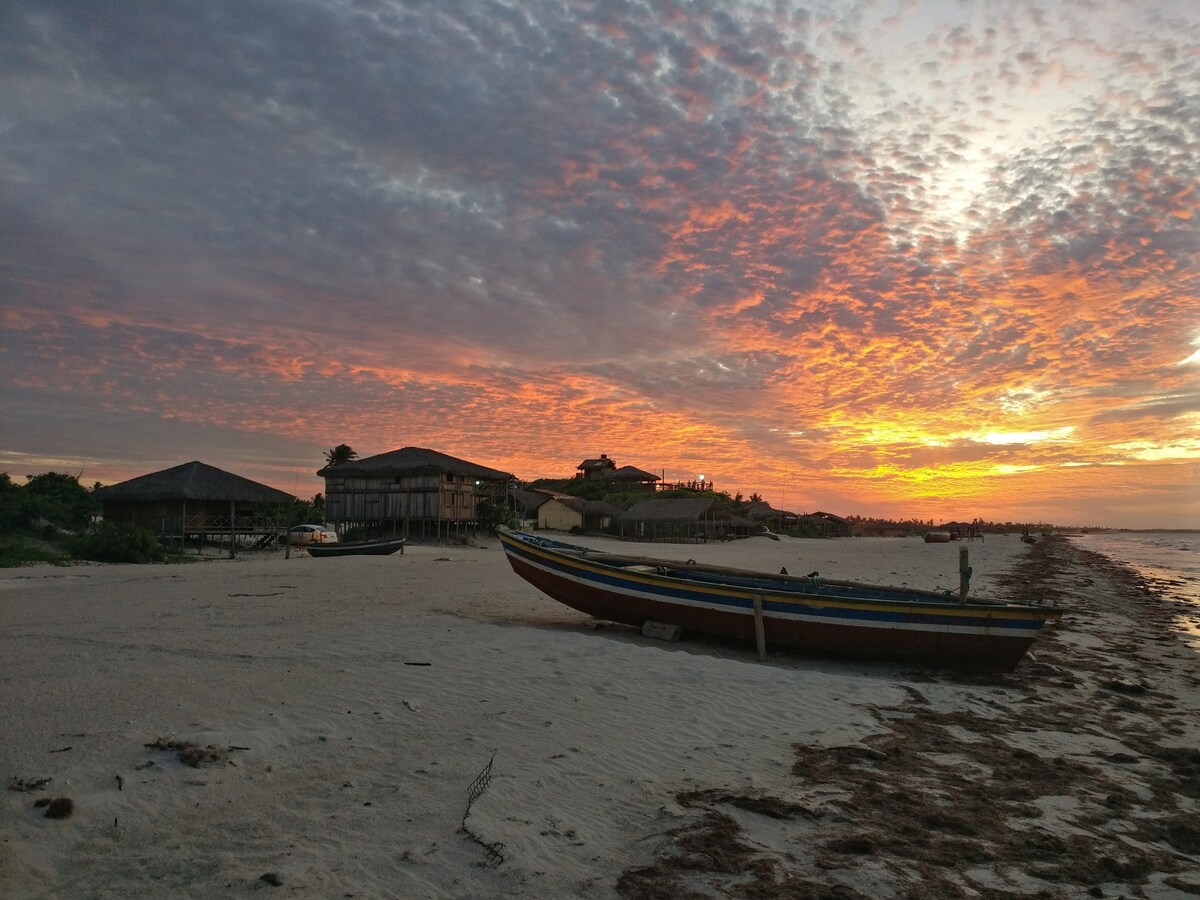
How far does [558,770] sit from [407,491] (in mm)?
37093

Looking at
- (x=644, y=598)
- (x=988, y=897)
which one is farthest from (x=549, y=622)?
(x=988, y=897)

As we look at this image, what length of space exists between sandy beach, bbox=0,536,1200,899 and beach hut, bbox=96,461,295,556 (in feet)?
76.8

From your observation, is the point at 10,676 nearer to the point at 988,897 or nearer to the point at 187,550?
the point at 988,897

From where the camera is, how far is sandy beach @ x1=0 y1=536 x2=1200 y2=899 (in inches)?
158

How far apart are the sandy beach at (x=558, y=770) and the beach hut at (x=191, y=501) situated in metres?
23.4

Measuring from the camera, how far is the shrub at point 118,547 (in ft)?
85.7

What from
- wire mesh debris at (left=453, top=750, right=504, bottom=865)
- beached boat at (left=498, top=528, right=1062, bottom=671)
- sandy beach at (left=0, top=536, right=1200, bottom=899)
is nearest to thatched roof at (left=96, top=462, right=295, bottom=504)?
sandy beach at (left=0, top=536, right=1200, bottom=899)

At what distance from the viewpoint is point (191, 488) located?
1276 inches

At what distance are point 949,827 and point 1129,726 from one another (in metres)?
4.75

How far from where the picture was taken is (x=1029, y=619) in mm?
10008

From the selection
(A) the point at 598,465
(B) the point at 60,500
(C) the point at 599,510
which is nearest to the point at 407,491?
(B) the point at 60,500

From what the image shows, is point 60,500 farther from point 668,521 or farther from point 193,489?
point 668,521

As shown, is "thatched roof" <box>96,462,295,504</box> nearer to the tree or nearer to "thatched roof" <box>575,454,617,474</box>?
the tree

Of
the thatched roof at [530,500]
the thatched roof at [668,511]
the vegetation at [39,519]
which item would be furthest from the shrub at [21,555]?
the thatched roof at [668,511]
